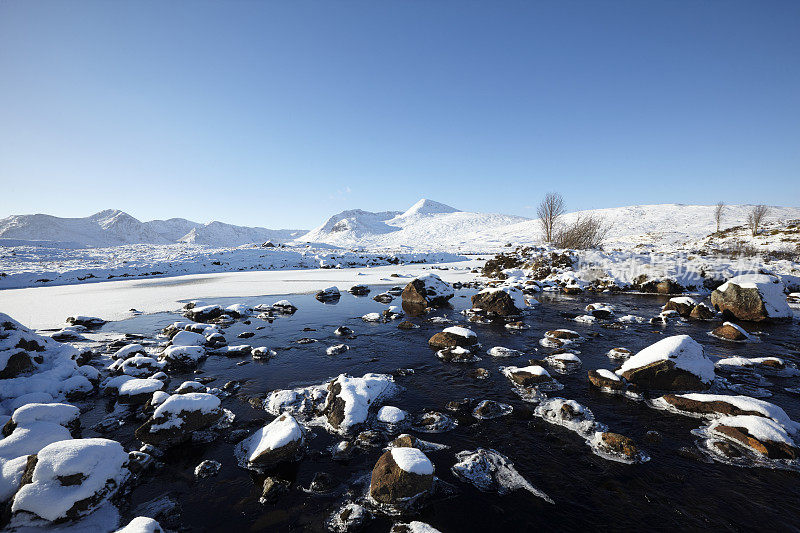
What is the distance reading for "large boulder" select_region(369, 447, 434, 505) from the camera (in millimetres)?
4656

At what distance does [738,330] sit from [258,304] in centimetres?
2542

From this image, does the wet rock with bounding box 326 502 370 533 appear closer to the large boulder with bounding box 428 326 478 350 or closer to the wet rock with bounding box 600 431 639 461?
the wet rock with bounding box 600 431 639 461

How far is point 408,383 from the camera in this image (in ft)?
29.0

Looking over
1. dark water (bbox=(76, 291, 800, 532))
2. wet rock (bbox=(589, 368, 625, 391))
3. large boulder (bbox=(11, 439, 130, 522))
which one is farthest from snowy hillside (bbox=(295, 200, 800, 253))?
large boulder (bbox=(11, 439, 130, 522))

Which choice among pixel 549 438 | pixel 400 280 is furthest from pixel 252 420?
pixel 400 280

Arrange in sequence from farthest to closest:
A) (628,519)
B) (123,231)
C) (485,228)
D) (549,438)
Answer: (123,231)
(485,228)
(549,438)
(628,519)

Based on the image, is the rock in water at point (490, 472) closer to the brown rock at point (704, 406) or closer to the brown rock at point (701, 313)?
the brown rock at point (704, 406)

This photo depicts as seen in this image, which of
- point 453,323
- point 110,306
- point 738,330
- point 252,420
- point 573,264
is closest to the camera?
point 252,420

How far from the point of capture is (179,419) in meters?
6.42

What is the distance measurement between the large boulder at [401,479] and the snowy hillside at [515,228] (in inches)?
2408

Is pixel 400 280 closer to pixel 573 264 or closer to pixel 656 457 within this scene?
pixel 573 264

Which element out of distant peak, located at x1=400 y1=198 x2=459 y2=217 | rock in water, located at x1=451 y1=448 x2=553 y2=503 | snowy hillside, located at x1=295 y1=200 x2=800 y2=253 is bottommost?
rock in water, located at x1=451 y1=448 x2=553 y2=503

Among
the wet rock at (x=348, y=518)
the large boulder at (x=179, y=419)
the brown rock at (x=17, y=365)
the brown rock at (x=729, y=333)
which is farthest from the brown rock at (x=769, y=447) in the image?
the brown rock at (x=17, y=365)

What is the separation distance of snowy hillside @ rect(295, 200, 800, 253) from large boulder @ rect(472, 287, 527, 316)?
47.7 metres
